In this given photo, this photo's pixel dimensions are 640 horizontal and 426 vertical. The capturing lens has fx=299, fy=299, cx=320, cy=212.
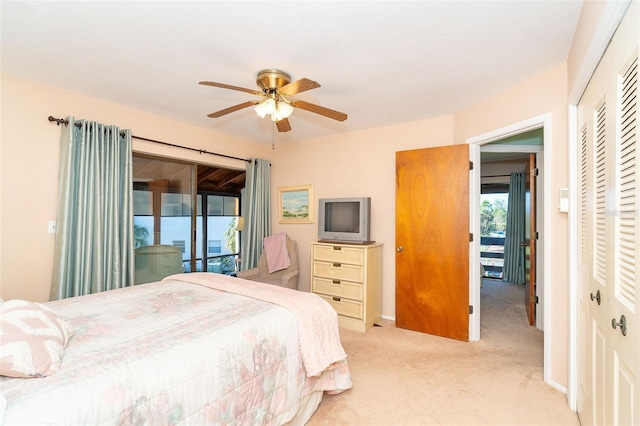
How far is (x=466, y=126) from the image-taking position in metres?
3.12

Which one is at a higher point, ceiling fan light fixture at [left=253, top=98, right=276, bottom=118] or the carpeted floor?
ceiling fan light fixture at [left=253, top=98, right=276, bottom=118]

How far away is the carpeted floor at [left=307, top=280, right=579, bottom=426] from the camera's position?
188 cm

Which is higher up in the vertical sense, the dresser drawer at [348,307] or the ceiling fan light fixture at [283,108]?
the ceiling fan light fixture at [283,108]

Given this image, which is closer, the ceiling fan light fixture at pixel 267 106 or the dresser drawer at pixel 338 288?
the ceiling fan light fixture at pixel 267 106

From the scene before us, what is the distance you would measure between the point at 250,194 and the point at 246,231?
0.55m

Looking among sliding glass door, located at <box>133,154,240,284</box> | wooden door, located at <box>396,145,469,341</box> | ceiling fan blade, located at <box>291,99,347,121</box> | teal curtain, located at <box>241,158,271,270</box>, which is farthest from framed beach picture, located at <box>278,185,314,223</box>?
ceiling fan blade, located at <box>291,99,347,121</box>

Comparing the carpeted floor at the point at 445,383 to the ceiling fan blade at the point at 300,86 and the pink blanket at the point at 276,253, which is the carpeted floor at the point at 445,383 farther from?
the ceiling fan blade at the point at 300,86

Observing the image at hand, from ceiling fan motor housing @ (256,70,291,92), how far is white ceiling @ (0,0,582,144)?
5cm

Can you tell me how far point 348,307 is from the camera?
11.3 feet

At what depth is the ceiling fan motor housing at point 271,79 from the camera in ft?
7.45

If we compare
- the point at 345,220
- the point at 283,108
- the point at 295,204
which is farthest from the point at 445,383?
the point at 295,204

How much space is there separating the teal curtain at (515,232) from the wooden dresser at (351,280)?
384 centimetres

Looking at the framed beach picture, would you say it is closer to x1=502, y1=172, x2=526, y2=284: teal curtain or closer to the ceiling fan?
the ceiling fan

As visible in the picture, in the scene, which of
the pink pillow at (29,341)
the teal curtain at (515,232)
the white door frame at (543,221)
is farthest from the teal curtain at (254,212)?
the teal curtain at (515,232)
